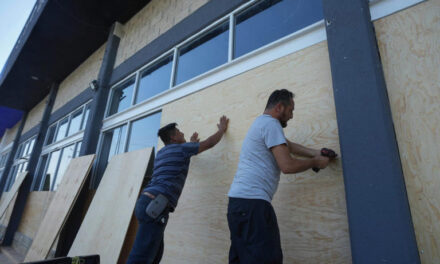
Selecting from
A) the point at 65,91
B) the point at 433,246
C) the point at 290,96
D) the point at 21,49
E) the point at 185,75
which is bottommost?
the point at 433,246

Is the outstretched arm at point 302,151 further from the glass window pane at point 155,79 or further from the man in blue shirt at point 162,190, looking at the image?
the glass window pane at point 155,79

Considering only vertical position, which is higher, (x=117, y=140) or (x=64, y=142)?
(x=64, y=142)

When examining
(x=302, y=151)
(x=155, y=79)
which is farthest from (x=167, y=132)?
(x=155, y=79)

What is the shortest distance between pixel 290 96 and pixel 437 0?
1036mm

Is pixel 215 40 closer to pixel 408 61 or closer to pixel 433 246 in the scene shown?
pixel 408 61

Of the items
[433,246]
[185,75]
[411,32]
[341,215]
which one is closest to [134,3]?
[185,75]

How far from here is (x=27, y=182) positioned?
6992 millimetres

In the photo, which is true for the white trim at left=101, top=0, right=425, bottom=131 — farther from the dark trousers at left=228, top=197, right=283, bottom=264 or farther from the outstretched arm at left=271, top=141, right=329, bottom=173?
the dark trousers at left=228, top=197, right=283, bottom=264

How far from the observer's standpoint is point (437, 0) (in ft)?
4.89

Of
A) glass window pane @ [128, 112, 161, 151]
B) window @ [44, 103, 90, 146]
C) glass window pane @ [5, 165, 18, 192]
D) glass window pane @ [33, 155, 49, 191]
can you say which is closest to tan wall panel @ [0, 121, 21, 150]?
glass window pane @ [5, 165, 18, 192]

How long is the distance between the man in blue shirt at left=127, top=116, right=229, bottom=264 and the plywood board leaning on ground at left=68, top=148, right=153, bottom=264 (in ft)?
2.53

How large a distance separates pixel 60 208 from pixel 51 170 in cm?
293

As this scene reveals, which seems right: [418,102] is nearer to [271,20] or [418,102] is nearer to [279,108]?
[279,108]

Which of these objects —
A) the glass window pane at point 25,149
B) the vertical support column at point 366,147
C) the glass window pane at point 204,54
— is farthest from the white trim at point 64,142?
the vertical support column at point 366,147
